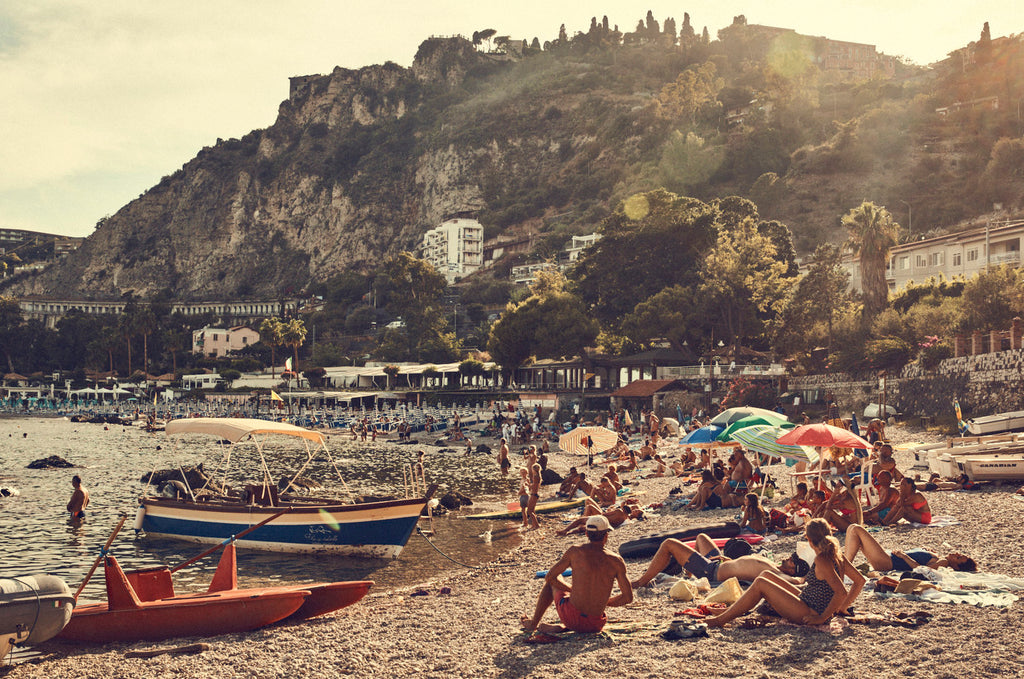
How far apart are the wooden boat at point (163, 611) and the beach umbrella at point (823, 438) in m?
9.65

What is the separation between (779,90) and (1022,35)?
3860 cm

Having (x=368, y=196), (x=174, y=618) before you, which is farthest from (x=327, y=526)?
(x=368, y=196)

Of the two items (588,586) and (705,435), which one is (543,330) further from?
(588,586)

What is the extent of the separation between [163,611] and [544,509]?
13106mm

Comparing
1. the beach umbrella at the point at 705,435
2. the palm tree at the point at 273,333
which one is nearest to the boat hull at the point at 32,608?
the beach umbrella at the point at 705,435

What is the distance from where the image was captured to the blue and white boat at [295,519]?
646 inches

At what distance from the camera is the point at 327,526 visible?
1648 centimetres

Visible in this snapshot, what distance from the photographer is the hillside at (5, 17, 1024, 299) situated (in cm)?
11669

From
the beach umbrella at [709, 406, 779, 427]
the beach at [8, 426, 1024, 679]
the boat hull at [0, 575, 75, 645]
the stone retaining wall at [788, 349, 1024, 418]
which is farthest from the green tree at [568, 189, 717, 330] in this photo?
the boat hull at [0, 575, 75, 645]

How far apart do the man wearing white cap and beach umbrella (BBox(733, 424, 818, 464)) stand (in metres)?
9.37

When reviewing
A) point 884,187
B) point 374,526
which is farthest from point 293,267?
point 374,526

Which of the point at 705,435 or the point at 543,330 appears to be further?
the point at 543,330

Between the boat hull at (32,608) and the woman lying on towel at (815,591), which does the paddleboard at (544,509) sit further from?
the boat hull at (32,608)

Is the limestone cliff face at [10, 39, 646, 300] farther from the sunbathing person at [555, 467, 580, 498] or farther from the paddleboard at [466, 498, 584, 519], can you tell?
the paddleboard at [466, 498, 584, 519]
